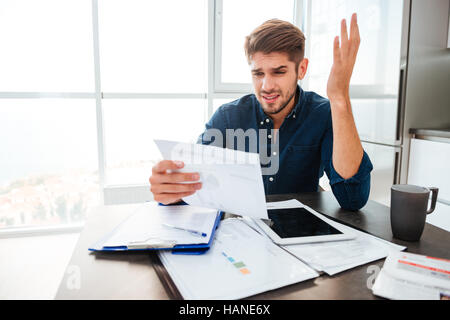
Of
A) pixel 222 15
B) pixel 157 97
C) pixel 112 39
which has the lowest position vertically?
pixel 157 97

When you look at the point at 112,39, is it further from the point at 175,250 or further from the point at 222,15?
the point at 175,250

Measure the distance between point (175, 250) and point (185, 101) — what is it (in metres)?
2.22

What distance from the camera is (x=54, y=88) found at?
2.47 meters

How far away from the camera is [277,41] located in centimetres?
129

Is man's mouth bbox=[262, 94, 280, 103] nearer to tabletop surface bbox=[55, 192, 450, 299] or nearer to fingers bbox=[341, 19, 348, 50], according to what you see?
fingers bbox=[341, 19, 348, 50]

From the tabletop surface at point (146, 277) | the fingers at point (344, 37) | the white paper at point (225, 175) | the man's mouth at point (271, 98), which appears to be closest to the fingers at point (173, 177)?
the white paper at point (225, 175)

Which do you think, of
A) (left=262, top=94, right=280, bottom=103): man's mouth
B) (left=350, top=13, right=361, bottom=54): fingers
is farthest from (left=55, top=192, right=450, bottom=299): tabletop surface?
(left=262, top=94, right=280, bottom=103): man's mouth

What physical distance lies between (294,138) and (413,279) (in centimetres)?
92

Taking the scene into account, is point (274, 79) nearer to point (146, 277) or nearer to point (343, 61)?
point (343, 61)

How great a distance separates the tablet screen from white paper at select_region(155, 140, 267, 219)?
0.05m

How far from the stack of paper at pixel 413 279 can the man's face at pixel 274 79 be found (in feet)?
2.99

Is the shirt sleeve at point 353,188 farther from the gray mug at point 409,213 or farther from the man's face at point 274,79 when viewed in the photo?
the man's face at point 274,79

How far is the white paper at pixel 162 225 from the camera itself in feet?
2.17
